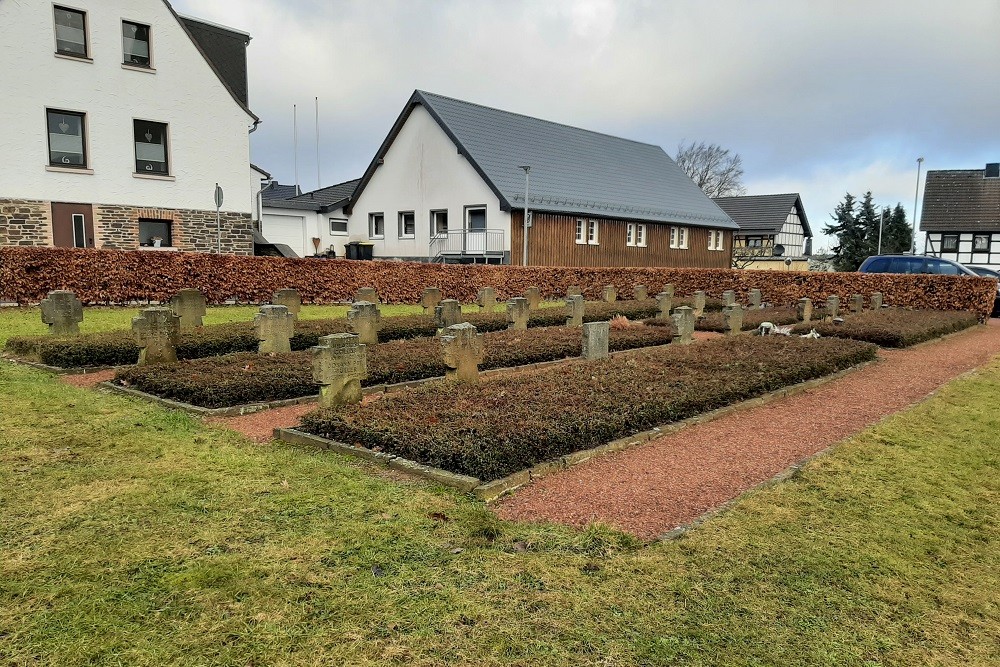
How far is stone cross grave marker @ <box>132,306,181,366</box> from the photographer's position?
927 cm

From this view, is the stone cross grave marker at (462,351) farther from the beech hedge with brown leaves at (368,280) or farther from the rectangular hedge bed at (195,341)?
the beech hedge with brown leaves at (368,280)

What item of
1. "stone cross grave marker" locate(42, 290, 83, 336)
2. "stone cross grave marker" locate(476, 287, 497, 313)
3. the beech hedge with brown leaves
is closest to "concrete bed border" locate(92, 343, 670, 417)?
"stone cross grave marker" locate(42, 290, 83, 336)

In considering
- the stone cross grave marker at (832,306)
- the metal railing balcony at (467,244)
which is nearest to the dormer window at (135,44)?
the metal railing balcony at (467,244)

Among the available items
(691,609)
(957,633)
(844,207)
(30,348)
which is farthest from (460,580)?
(844,207)

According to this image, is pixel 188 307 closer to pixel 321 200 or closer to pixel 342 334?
pixel 342 334

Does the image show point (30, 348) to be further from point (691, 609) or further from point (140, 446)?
point (691, 609)

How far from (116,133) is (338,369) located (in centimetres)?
2040

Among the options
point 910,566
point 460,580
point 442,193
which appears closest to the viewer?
point 460,580

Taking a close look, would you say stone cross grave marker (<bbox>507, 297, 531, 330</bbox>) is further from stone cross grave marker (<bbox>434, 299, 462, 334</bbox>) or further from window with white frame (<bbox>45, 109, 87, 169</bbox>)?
window with white frame (<bbox>45, 109, 87, 169</bbox>)

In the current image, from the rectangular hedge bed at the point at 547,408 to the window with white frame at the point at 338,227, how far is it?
3078cm

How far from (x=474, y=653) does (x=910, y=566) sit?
107 inches

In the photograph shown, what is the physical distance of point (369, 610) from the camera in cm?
334

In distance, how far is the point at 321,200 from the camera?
39.9 meters

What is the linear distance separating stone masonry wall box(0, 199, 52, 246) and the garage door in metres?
15.2
